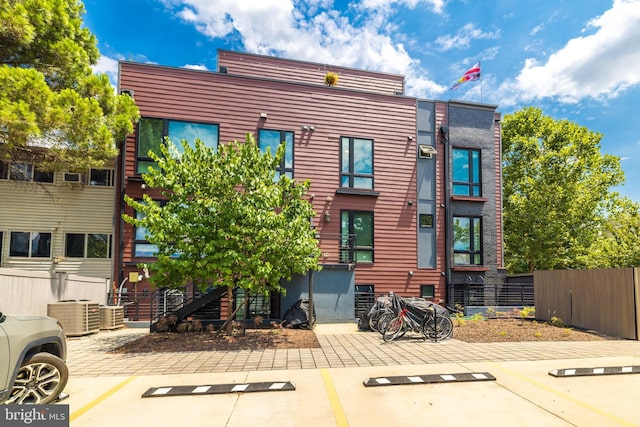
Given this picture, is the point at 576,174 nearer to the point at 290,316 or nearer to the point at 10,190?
the point at 290,316

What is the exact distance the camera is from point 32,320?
4.66m

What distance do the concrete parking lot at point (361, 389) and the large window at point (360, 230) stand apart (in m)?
6.97

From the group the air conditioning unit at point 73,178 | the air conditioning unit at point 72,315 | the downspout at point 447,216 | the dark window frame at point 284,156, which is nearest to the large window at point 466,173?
the downspout at point 447,216

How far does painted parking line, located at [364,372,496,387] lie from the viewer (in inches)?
228

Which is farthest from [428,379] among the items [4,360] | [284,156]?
[284,156]

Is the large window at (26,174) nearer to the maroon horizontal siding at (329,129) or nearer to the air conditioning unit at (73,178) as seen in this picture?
the air conditioning unit at (73,178)

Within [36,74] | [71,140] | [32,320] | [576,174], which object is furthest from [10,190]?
[576,174]

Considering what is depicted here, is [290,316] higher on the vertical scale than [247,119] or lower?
lower

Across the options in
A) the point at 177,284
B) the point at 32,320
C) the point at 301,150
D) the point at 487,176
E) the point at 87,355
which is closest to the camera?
the point at 32,320

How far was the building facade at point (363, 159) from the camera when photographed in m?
14.2

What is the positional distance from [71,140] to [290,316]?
25.0 ft

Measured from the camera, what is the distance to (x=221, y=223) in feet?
29.8

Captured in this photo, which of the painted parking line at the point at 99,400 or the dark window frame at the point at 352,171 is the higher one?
the dark window frame at the point at 352,171

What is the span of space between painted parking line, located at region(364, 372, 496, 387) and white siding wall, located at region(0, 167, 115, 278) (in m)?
12.1
